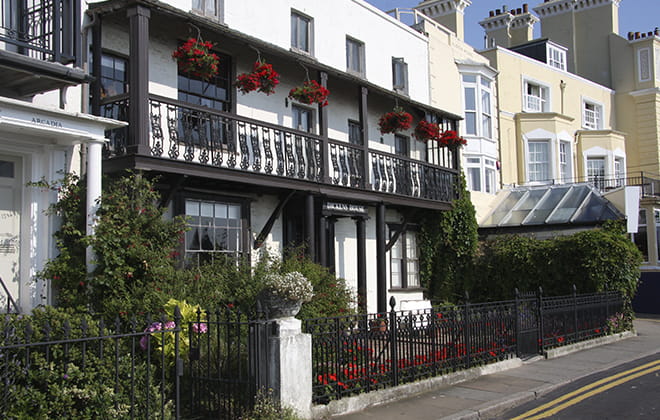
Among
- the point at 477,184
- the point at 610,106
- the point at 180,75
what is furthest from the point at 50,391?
the point at 610,106

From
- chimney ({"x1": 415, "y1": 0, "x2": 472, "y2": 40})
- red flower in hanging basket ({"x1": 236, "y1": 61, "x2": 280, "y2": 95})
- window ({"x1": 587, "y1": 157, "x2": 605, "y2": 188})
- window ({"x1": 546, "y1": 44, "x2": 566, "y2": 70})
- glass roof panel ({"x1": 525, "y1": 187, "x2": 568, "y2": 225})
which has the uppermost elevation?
chimney ({"x1": 415, "y1": 0, "x2": 472, "y2": 40})

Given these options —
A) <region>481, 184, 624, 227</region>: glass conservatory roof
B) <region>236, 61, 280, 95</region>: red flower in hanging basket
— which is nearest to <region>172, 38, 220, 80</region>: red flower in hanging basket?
<region>236, 61, 280, 95</region>: red flower in hanging basket

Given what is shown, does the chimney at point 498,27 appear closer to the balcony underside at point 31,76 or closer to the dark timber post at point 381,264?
the dark timber post at point 381,264

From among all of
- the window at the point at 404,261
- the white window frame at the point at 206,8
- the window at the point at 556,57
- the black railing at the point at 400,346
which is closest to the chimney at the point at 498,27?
the window at the point at 556,57

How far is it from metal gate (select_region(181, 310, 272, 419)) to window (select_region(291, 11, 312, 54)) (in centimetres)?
1021

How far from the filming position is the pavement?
8.68 m

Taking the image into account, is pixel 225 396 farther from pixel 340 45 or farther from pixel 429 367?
pixel 340 45

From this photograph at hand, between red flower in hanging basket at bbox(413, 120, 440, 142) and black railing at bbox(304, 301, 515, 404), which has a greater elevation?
red flower in hanging basket at bbox(413, 120, 440, 142)

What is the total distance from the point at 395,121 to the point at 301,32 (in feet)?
10.9

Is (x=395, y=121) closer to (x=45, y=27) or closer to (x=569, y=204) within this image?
(x=569, y=204)

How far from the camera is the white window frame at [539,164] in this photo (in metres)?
27.2

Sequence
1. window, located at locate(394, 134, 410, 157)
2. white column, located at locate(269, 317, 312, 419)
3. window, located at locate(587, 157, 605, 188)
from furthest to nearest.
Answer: window, located at locate(587, 157, 605, 188) → window, located at locate(394, 134, 410, 157) → white column, located at locate(269, 317, 312, 419)

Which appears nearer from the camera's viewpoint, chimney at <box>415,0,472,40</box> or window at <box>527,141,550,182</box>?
window at <box>527,141,550,182</box>

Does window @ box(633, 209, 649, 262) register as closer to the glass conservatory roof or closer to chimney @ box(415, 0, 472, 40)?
the glass conservatory roof
